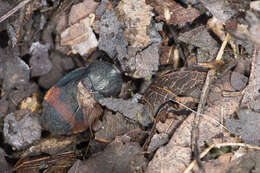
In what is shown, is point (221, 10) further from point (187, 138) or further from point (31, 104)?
point (31, 104)

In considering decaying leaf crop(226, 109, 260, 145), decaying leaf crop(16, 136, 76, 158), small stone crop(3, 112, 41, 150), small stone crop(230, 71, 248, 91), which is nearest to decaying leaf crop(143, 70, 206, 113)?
small stone crop(230, 71, 248, 91)

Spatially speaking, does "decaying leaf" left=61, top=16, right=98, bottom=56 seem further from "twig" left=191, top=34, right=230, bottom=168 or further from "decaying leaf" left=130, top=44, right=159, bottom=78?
"twig" left=191, top=34, right=230, bottom=168

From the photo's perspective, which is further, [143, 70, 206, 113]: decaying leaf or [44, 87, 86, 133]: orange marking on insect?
[44, 87, 86, 133]: orange marking on insect

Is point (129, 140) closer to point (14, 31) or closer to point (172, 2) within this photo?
point (172, 2)

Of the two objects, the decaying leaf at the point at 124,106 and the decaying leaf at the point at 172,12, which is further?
the decaying leaf at the point at 172,12

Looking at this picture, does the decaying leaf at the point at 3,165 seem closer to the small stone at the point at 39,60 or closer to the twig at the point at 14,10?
the small stone at the point at 39,60

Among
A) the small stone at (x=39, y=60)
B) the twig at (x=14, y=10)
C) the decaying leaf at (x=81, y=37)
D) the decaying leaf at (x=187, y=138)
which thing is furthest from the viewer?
the small stone at (x=39, y=60)

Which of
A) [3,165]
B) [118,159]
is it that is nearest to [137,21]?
[118,159]

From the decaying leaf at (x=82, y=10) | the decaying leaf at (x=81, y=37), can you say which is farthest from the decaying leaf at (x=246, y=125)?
the decaying leaf at (x=82, y=10)

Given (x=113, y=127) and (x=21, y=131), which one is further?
(x=21, y=131)
